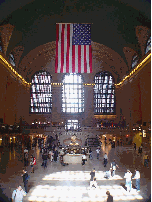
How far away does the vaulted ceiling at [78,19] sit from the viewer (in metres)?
24.1

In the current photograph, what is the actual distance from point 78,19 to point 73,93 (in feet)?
64.4

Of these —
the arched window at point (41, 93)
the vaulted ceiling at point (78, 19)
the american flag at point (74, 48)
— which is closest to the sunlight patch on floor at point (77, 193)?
the american flag at point (74, 48)

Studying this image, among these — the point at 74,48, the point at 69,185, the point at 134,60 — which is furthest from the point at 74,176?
the point at 134,60

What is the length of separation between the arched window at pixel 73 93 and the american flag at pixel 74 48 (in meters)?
27.8

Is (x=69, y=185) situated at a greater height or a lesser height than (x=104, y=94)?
lesser

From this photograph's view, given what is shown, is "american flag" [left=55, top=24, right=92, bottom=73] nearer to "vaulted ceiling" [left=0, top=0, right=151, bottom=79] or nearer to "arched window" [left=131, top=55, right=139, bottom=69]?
"vaulted ceiling" [left=0, top=0, right=151, bottom=79]

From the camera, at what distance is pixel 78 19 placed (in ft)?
89.0

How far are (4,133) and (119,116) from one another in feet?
79.1

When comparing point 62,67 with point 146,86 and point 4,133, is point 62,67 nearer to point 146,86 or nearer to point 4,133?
point 4,133

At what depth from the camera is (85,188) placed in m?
10.2

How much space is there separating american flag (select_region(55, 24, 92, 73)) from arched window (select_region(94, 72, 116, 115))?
91.3ft

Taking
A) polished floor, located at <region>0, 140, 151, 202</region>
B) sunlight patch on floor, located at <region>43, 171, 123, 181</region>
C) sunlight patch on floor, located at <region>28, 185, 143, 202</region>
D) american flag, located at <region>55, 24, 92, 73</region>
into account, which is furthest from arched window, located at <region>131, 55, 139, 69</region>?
sunlight patch on floor, located at <region>28, 185, 143, 202</region>

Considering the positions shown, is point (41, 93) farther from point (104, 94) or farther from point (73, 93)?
point (104, 94)

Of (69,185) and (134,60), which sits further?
(134,60)
